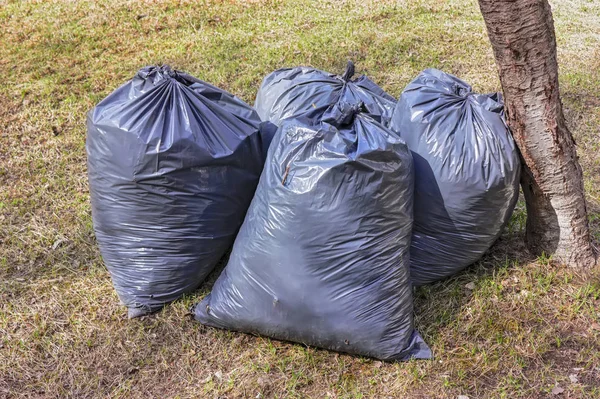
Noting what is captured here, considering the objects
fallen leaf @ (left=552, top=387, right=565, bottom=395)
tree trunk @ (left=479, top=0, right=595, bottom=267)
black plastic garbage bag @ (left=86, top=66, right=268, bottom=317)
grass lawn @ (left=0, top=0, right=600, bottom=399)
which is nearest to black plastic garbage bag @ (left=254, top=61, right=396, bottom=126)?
black plastic garbage bag @ (left=86, top=66, right=268, bottom=317)

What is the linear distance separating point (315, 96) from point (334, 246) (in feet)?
3.39

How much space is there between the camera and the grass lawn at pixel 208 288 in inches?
90.7

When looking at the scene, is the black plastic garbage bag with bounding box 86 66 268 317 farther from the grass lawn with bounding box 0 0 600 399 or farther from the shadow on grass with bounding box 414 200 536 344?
the shadow on grass with bounding box 414 200 536 344

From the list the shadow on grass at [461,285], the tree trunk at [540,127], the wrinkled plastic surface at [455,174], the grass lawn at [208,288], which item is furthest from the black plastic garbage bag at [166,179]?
the tree trunk at [540,127]

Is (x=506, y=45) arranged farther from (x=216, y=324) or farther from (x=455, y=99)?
(x=216, y=324)

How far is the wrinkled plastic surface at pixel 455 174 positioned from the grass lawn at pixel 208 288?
0.64 ft

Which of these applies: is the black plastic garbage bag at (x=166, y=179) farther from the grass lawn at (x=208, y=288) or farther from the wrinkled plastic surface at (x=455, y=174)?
the wrinkled plastic surface at (x=455, y=174)

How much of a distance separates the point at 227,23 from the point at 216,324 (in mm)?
4109

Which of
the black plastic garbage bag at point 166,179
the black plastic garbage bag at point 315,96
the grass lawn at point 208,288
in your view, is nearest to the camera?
the grass lawn at point 208,288

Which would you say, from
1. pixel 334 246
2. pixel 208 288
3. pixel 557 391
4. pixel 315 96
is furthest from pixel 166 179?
pixel 557 391

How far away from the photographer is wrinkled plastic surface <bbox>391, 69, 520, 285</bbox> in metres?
2.45

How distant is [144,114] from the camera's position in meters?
2.46

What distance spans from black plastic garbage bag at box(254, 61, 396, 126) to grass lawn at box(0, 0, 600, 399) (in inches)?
38.1

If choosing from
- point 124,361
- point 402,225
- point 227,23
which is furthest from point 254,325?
point 227,23
